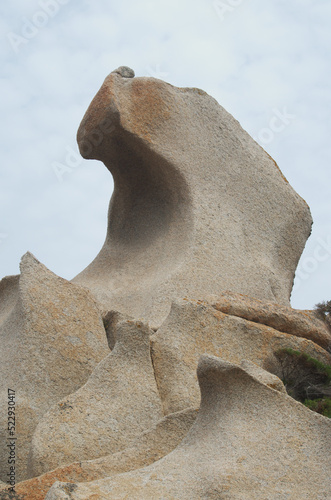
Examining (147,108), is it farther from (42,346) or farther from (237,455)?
(237,455)

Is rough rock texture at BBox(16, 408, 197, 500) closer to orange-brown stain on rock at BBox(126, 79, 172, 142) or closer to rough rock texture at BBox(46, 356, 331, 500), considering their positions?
rough rock texture at BBox(46, 356, 331, 500)

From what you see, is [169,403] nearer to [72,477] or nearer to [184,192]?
[72,477]

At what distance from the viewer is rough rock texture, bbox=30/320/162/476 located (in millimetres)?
5266

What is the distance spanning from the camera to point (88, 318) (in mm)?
6848

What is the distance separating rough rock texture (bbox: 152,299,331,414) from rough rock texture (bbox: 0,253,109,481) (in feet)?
2.03

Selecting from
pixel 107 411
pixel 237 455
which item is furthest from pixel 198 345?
pixel 237 455

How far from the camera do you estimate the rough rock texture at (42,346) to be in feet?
19.8

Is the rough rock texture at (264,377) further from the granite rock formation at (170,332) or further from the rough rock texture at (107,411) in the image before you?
the rough rock texture at (107,411)

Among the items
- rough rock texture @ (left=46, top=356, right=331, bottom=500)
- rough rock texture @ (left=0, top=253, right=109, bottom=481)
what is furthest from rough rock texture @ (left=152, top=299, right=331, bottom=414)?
rough rock texture @ (left=46, top=356, right=331, bottom=500)

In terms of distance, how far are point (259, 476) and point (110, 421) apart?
1.49 meters

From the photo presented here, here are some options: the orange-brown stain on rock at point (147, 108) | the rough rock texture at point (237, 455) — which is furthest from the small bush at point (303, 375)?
the orange-brown stain on rock at point (147, 108)

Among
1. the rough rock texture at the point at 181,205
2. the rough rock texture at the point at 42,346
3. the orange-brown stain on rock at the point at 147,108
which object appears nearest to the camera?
the rough rock texture at the point at 42,346

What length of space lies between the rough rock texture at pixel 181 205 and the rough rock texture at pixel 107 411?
6.35ft

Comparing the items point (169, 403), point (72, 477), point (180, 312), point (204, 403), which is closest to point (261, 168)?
point (180, 312)
